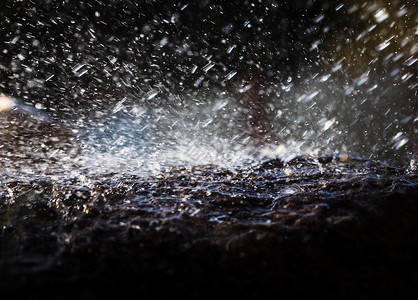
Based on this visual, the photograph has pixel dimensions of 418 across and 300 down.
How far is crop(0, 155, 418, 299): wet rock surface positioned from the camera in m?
0.82

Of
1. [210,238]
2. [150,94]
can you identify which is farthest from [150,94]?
[210,238]

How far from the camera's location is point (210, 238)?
3.53 ft

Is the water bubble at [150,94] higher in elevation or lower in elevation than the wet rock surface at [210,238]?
higher

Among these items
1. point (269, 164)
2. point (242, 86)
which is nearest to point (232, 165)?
point (269, 164)

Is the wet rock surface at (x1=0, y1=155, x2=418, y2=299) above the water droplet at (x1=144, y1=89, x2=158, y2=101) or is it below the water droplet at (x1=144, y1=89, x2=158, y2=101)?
below

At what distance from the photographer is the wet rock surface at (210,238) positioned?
2.68 feet

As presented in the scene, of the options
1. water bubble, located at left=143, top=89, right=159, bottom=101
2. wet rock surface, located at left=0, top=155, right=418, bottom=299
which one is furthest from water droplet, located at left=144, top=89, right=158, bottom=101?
wet rock surface, located at left=0, top=155, right=418, bottom=299

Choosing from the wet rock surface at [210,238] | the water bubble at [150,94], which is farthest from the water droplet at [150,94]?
the wet rock surface at [210,238]

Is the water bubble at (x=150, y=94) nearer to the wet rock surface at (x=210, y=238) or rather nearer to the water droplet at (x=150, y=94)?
the water droplet at (x=150, y=94)

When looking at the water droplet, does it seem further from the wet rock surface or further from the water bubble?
the wet rock surface

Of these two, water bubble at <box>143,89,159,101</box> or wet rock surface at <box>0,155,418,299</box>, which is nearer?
wet rock surface at <box>0,155,418,299</box>

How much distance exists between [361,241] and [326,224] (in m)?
0.16

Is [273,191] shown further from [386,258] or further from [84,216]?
[84,216]

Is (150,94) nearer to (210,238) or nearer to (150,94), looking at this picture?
(150,94)
